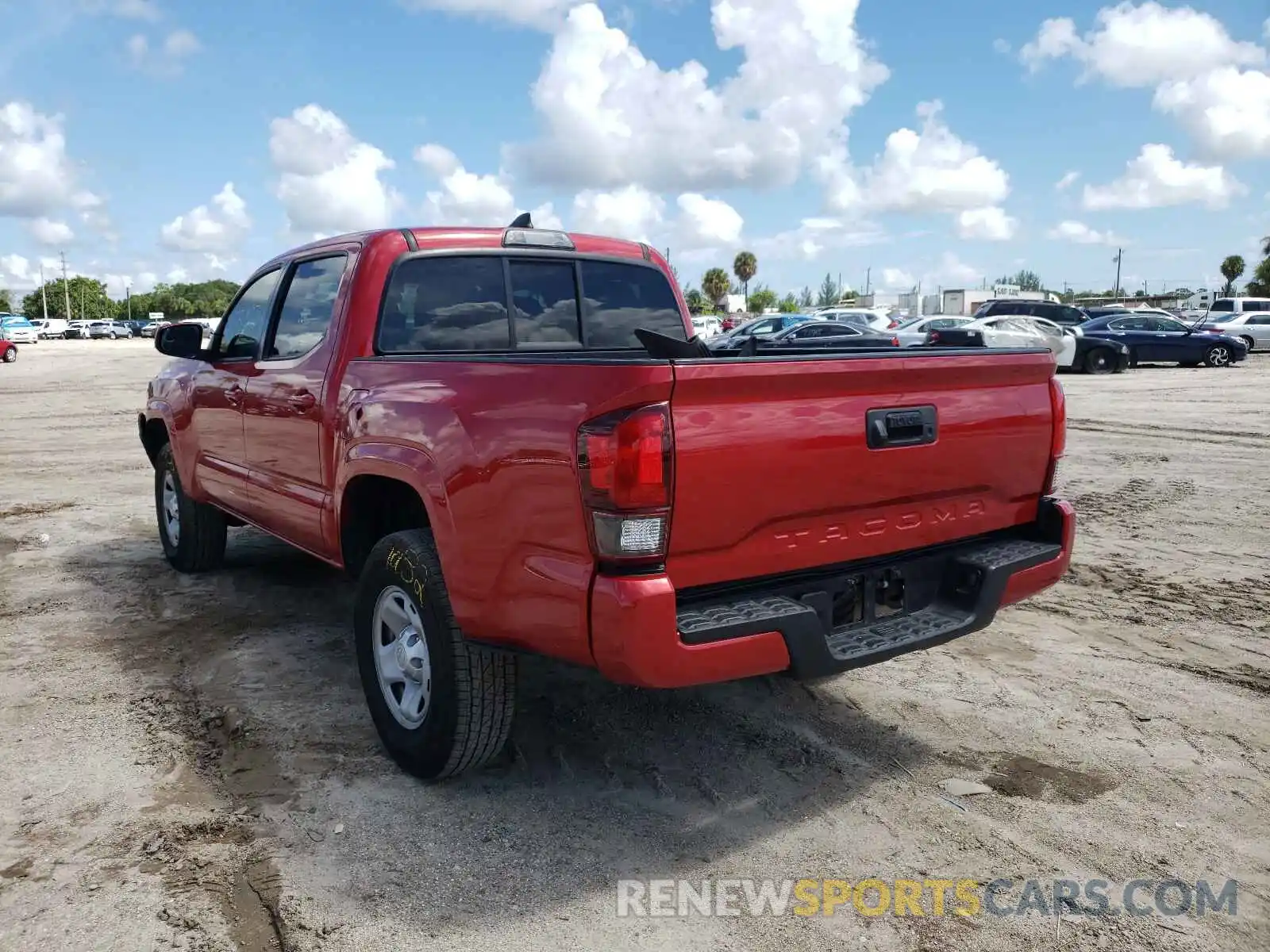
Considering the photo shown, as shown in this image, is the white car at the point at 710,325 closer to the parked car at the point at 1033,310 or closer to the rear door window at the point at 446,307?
Answer: the parked car at the point at 1033,310

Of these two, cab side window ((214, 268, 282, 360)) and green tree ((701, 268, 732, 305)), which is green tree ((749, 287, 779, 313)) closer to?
green tree ((701, 268, 732, 305))

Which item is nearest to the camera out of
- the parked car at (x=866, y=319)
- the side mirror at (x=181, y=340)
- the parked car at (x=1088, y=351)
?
the side mirror at (x=181, y=340)

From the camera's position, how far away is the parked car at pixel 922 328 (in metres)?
27.1

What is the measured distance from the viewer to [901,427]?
327 cm

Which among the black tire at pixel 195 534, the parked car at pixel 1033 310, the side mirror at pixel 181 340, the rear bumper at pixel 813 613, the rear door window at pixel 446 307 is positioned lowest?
the black tire at pixel 195 534

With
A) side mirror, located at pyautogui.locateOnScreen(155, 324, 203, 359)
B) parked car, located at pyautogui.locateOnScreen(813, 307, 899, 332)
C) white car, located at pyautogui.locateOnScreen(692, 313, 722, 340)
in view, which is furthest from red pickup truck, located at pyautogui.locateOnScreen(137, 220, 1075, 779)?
white car, located at pyautogui.locateOnScreen(692, 313, 722, 340)

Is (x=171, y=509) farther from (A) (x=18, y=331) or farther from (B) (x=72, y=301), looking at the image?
(B) (x=72, y=301)

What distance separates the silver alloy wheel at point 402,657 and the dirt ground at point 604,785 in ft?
0.90

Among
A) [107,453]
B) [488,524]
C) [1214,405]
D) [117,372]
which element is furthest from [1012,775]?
[117,372]

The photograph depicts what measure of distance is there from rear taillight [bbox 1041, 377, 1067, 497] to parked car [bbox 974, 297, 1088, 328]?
89.7 feet

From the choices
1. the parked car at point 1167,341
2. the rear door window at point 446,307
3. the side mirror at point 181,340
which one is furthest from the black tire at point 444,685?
the parked car at point 1167,341

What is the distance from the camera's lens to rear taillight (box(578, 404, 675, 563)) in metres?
2.73

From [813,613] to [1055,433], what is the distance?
1418 millimetres

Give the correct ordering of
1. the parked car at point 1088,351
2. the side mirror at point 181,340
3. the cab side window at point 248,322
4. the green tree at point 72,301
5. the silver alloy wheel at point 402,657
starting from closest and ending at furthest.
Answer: the silver alloy wheel at point 402,657, the cab side window at point 248,322, the side mirror at point 181,340, the parked car at point 1088,351, the green tree at point 72,301
